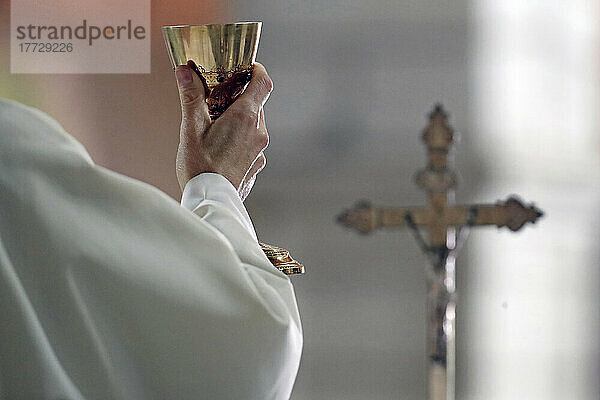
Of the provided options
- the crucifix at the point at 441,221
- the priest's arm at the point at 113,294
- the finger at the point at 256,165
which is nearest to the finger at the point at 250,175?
the finger at the point at 256,165

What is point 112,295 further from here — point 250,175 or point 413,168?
point 413,168

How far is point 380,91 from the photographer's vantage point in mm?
2381

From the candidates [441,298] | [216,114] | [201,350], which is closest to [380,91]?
[441,298]

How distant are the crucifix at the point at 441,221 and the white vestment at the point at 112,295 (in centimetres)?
84

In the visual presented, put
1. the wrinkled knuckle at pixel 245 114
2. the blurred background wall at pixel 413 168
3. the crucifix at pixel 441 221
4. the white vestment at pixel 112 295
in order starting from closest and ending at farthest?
1. the white vestment at pixel 112 295
2. the wrinkled knuckle at pixel 245 114
3. the crucifix at pixel 441 221
4. the blurred background wall at pixel 413 168

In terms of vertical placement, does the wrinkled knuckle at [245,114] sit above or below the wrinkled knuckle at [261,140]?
above

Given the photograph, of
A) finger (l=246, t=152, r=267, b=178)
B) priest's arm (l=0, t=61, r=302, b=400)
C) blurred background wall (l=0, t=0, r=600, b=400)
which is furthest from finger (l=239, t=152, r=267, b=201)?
blurred background wall (l=0, t=0, r=600, b=400)

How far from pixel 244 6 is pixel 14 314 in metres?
1.76

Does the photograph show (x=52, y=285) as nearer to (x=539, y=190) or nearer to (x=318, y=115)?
(x=318, y=115)

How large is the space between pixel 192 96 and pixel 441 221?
827mm

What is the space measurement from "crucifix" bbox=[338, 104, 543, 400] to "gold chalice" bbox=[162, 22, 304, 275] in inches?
28.0

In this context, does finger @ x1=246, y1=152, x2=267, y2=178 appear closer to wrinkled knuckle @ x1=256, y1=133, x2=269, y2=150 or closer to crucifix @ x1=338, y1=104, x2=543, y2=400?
wrinkled knuckle @ x1=256, y1=133, x2=269, y2=150

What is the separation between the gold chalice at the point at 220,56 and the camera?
0.77 m

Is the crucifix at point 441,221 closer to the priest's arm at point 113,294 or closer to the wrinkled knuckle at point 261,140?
the wrinkled knuckle at point 261,140
